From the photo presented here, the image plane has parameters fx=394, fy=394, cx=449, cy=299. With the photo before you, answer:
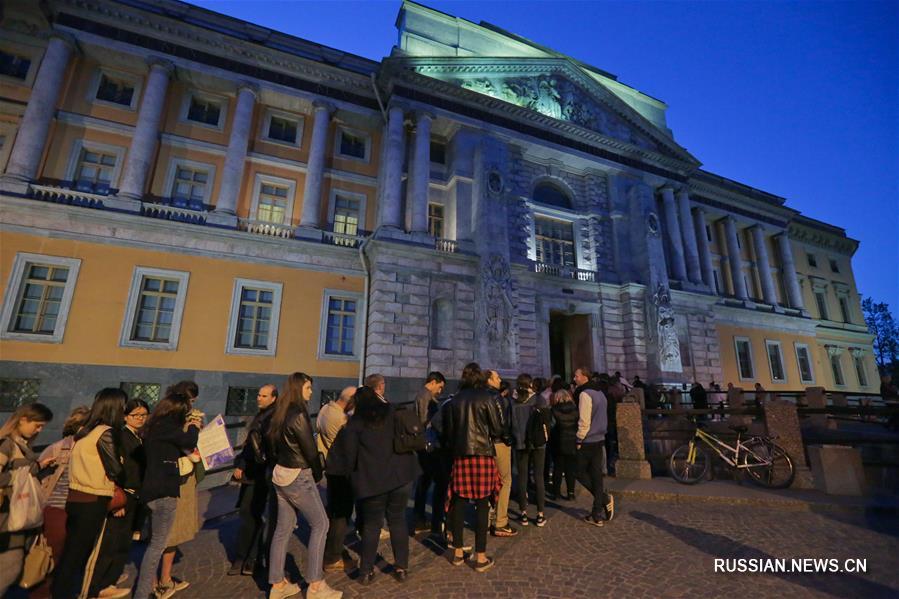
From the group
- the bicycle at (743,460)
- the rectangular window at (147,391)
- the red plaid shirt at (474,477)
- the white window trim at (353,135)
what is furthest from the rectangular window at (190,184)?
the bicycle at (743,460)

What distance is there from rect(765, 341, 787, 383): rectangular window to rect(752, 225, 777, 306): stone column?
312 centimetres

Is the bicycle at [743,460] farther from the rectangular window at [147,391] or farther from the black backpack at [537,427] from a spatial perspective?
the rectangular window at [147,391]

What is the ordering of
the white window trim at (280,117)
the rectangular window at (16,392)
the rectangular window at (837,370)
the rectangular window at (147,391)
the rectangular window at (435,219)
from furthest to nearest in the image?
the rectangular window at (837,370)
the rectangular window at (435,219)
the white window trim at (280,117)
the rectangular window at (147,391)
the rectangular window at (16,392)

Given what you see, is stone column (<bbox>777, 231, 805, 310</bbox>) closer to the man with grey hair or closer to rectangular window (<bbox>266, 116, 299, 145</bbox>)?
rectangular window (<bbox>266, 116, 299, 145</bbox>)

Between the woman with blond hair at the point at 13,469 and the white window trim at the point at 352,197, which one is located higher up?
the white window trim at the point at 352,197

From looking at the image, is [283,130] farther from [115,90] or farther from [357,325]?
[357,325]

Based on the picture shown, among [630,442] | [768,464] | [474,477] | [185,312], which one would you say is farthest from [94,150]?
[768,464]

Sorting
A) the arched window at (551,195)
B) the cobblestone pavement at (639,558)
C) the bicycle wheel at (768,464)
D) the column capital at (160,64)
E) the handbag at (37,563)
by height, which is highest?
the column capital at (160,64)

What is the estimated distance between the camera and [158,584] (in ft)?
13.4

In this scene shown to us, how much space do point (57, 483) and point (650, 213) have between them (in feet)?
81.5

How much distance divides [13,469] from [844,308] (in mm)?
48179

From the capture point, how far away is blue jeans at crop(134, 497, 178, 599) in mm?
3656

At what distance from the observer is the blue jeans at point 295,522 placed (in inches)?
150

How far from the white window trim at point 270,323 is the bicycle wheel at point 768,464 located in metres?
14.7
